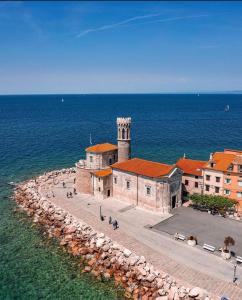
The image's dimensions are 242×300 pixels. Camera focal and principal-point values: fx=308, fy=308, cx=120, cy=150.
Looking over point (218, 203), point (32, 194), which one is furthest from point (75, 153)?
point (218, 203)

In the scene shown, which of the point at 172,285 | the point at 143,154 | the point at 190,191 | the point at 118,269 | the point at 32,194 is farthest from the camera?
the point at 143,154

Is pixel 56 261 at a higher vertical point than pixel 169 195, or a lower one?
lower

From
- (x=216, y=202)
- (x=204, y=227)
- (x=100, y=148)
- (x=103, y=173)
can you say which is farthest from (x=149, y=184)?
(x=100, y=148)

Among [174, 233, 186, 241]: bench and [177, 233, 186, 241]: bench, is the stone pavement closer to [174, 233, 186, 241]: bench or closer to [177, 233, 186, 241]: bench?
[174, 233, 186, 241]: bench

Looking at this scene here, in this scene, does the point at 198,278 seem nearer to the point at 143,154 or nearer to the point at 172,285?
the point at 172,285

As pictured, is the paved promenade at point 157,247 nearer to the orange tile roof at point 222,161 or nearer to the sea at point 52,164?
the sea at point 52,164

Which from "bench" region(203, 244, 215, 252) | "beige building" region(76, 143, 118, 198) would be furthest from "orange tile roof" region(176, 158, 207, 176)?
"bench" region(203, 244, 215, 252)

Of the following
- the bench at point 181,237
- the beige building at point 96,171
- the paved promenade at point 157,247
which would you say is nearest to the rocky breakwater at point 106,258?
the paved promenade at point 157,247
